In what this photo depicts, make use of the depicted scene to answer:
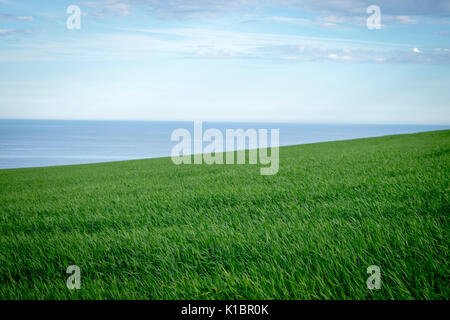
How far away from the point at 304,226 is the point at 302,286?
1366mm

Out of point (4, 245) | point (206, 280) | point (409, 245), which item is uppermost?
point (409, 245)

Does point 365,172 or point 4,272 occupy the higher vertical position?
point 365,172

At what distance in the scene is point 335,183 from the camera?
6.13 metres

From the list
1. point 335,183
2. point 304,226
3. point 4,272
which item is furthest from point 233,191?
point 4,272

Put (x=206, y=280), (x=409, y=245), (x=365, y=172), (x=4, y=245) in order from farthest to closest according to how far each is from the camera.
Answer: (x=365, y=172), (x=4, y=245), (x=409, y=245), (x=206, y=280)

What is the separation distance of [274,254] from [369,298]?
0.96m

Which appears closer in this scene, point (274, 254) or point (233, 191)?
point (274, 254)

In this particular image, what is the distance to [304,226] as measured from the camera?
3596mm

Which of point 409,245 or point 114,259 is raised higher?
point 409,245

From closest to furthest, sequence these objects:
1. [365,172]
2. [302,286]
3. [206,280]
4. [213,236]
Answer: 1. [302,286]
2. [206,280]
3. [213,236]
4. [365,172]
